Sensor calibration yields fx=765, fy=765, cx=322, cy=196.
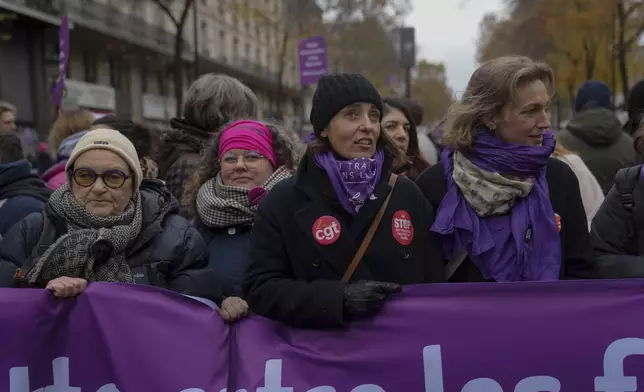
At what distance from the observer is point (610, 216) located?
10.2ft

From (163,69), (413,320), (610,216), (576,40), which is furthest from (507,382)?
(163,69)

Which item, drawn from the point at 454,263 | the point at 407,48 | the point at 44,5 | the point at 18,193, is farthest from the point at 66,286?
the point at 44,5

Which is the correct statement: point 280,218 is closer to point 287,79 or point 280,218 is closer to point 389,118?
point 389,118

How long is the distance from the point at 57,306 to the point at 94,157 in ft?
2.10

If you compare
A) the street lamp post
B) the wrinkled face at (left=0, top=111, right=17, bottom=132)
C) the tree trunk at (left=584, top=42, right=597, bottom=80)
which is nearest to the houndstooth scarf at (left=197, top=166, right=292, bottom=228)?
the wrinkled face at (left=0, top=111, right=17, bottom=132)

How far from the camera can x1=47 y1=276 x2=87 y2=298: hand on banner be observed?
2.97 meters

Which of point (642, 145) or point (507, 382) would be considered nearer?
point (507, 382)

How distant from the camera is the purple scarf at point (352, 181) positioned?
9.51 ft

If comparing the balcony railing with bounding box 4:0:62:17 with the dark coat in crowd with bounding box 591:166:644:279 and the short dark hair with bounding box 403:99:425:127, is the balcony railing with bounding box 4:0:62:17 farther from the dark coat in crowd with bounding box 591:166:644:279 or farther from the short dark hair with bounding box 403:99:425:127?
the dark coat in crowd with bounding box 591:166:644:279

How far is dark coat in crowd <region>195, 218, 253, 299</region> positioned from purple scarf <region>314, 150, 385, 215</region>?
78 centimetres

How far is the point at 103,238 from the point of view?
3.02m

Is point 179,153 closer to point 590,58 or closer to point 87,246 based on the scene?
point 87,246

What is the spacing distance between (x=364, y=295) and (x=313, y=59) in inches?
560

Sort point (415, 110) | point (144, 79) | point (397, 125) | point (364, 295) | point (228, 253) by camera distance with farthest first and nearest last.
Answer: point (144, 79), point (415, 110), point (397, 125), point (228, 253), point (364, 295)
